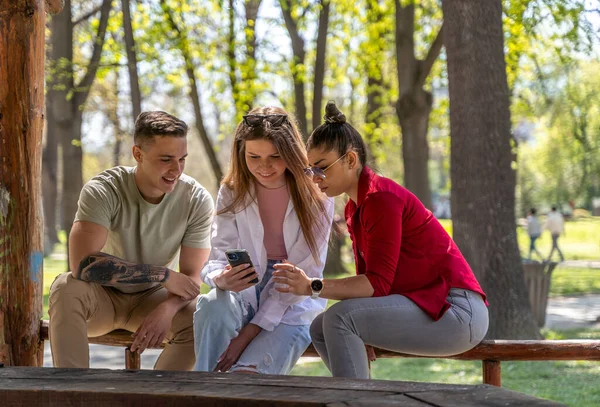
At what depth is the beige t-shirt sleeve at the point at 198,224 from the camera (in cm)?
431

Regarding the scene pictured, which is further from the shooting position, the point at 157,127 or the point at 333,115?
the point at 157,127

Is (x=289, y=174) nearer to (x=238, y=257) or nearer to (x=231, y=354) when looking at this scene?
(x=238, y=257)

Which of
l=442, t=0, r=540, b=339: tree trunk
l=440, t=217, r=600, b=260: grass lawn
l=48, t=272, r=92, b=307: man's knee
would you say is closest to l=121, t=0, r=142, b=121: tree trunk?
l=442, t=0, r=540, b=339: tree trunk

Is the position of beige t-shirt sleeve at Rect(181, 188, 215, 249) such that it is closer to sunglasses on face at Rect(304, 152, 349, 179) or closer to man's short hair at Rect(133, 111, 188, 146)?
man's short hair at Rect(133, 111, 188, 146)

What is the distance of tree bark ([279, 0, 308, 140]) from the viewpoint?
15284 millimetres

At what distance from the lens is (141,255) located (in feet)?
14.2

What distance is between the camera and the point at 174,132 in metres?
4.16

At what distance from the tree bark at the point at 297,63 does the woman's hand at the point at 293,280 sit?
38.3 ft

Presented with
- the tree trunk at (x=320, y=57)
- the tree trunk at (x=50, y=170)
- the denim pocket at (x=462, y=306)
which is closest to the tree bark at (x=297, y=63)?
the tree trunk at (x=320, y=57)

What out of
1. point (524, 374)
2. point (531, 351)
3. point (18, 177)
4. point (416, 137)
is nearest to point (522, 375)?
point (524, 374)

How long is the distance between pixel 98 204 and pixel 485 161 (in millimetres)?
4917

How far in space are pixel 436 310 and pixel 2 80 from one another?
2597 mm

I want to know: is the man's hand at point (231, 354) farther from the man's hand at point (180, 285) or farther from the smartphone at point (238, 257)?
the man's hand at point (180, 285)

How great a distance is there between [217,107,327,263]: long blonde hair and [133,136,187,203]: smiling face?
0.30m
